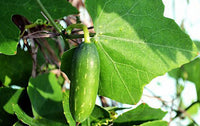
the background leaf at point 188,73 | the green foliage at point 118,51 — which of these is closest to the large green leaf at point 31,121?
the green foliage at point 118,51

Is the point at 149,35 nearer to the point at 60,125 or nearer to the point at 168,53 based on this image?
the point at 168,53

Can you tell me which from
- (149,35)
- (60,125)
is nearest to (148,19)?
(149,35)

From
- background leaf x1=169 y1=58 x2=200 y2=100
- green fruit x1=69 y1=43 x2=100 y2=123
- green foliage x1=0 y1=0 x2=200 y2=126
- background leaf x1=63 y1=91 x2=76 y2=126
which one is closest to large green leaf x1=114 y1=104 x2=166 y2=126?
green foliage x1=0 y1=0 x2=200 y2=126

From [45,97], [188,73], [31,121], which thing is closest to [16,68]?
[45,97]

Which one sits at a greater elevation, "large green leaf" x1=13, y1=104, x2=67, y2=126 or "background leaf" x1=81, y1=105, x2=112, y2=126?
"large green leaf" x1=13, y1=104, x2=67, y2=126

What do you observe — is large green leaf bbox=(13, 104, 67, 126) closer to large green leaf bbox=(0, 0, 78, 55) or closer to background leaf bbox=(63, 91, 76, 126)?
background leaf bbox=(63, 91, 76, 126)

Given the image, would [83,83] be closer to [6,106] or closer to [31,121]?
[31,121]
